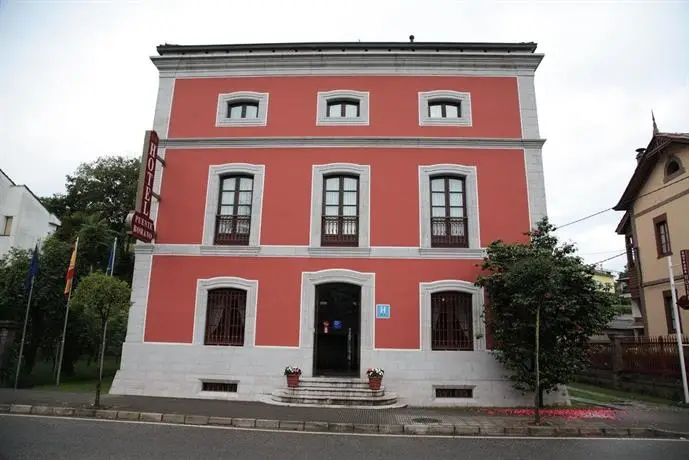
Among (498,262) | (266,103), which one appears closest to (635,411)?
(498,262)

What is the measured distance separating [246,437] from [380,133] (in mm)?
9633

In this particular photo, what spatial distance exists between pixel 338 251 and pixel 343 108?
15.8 feet

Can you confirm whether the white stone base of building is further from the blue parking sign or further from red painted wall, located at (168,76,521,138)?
red painted wall, located at (168,76,521,138)

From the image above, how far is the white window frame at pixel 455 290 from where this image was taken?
41.8ft

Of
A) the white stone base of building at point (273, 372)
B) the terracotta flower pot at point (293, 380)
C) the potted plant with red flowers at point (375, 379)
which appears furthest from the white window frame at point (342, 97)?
the terracotta flower pot at point (293, 380)

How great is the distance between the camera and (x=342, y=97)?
14.9 meters

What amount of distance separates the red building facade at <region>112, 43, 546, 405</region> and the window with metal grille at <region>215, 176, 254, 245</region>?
40mm

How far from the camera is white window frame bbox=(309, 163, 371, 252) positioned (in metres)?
13.6

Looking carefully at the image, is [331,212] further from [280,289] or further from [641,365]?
[641,365]

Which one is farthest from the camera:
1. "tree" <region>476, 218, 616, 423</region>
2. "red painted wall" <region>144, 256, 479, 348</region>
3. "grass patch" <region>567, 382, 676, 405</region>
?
"grass patch" <region>567, 382, 676, 405</region>

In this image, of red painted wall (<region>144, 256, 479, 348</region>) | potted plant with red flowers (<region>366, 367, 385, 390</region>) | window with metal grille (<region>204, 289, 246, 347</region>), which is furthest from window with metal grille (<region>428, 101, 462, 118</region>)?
window with metal grille (<region>204, 289, 246, 347</region>)

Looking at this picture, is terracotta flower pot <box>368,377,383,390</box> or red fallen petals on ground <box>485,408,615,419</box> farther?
terracotta flower pot <box>368,377,383,390</box>

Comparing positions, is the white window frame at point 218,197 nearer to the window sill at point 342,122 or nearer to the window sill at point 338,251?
the window sill at point 338,251

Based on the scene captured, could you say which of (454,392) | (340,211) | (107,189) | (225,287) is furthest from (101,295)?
(107,189)
